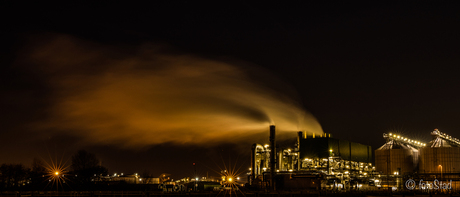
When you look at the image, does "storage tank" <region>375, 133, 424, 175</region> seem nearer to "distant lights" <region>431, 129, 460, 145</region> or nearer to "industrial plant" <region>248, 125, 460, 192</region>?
"industrial plant" <region>248, 125, 460, 192</region>

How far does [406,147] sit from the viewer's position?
144m

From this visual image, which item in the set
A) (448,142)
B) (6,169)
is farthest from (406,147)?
(6,169)

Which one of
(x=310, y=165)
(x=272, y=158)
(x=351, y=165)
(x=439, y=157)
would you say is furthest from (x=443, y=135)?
(x=272, y=158)

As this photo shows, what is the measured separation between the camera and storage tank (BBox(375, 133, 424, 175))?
5522 inches

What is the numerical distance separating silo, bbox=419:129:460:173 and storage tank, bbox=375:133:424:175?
15.4 feet

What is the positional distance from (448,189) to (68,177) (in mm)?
113790

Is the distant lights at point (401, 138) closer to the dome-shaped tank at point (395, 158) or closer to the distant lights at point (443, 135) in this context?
the dome-shaped tank at point (395, 158)

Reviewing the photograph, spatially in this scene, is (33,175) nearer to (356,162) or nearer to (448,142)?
(356,162)

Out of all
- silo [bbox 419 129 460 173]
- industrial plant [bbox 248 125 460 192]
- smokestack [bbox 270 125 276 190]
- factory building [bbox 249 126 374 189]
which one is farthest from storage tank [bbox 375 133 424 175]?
smokestack [bbox 270 125 276 190]

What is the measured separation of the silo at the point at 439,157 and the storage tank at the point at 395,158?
4704 millimetres

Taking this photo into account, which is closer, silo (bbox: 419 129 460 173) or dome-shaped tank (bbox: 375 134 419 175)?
silo (bbox: 419 129 460 173)

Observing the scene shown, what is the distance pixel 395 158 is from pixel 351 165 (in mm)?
14488

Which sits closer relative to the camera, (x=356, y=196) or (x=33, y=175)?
(x=356, y=196)

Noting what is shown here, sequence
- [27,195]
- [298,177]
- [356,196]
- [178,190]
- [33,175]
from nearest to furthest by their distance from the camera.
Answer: [27,195] < [178,190] < [356,196] < [298,177] < [33,175]
